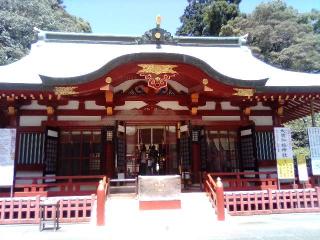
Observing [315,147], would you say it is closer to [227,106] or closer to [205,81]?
[227,106]

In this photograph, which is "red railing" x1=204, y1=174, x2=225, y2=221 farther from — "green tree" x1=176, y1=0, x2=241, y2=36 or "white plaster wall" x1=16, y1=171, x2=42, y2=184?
"green tree" x1=176, y1=0, x2=241, y2=36

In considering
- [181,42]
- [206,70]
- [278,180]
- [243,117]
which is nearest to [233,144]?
[243,117]

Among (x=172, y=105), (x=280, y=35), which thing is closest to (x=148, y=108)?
(x=172, y=105)

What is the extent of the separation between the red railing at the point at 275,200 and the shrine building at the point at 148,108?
1.39 metres

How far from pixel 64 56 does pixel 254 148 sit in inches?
343

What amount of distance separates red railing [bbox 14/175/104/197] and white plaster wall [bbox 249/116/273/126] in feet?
19.7

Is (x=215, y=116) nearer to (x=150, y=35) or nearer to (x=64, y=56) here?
(x=150, y=35)

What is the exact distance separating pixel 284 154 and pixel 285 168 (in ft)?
1.51

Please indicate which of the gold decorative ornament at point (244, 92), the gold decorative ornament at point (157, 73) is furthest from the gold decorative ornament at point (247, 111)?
the gold decorative ornament at point (157, 73)

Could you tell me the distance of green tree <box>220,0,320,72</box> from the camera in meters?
30.2

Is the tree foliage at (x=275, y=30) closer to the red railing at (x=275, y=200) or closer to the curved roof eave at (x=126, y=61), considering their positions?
the red railing at (x=275, y=200)

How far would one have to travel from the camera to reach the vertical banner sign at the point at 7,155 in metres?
9.31

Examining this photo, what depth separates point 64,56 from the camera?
13.7 m

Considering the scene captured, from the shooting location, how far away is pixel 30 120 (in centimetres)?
1096
